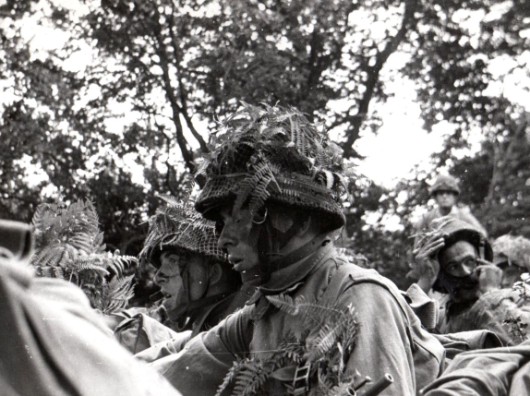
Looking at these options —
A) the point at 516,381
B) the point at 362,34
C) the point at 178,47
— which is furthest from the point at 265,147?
the point at 362,34

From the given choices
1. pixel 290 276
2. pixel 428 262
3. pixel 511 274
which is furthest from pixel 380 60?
pixel 290 276

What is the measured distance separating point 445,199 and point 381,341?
29.5 ft

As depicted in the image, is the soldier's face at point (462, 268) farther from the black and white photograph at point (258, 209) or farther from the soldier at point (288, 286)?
the soldier at point (288, 286)

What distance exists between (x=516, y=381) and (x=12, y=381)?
2.87m

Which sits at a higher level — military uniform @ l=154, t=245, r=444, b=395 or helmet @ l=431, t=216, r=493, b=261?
helmet @ l=431, t=216, r=493, b=261

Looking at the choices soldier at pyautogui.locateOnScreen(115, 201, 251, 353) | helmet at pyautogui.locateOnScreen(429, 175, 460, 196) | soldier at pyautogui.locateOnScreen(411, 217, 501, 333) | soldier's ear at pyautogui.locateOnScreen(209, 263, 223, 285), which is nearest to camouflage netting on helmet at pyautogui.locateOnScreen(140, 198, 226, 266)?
soldier at pyautogui.locateOnScreen(115, 201, 251, 353)

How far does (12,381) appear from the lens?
2.01 metres

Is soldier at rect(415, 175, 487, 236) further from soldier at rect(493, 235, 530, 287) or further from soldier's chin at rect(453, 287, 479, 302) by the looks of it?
soldier's chin at rect(453, 287, 479, 302)

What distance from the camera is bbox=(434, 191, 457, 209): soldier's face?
13477 millimetres

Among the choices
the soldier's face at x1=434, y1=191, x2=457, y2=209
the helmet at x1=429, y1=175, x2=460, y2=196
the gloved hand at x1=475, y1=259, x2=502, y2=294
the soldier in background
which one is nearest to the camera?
the soldier in background

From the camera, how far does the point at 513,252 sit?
10.0 m

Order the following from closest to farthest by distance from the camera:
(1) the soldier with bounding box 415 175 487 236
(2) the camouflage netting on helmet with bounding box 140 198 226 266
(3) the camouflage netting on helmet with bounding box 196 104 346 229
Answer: (3) the camouflage netting on helmet with bounding box 196 104 346 229 → (2) the camouflage netting on helmet with bounding box 140 198 226 266 → (1) the soldier with bounding box 415 175 487 236

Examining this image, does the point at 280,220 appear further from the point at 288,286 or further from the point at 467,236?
the point at 467,236

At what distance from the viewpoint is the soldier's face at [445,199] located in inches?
531
